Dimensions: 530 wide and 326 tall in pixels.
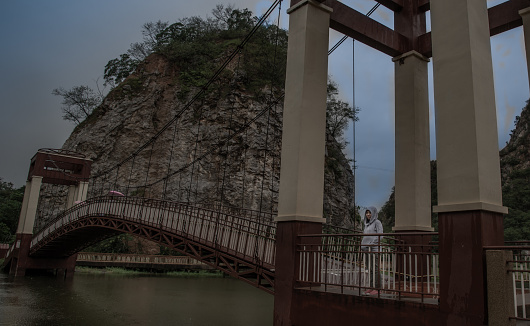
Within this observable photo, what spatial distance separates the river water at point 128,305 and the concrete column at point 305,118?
4.49m

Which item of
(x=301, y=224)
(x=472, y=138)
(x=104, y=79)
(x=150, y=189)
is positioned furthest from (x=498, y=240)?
(x=104, y=79)

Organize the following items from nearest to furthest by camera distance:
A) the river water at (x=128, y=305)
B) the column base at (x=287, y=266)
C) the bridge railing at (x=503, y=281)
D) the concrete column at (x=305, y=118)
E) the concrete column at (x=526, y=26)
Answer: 1. the bridge railing at (x=503, y=281)
2. the column base at (x=287, y=266)
3. the concrete column at (x=305, y=118)
4. the concrete column at (x=526, y=26)
5. the river water at (x=128, y=305)

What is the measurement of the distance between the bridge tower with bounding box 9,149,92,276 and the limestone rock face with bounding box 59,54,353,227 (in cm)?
294

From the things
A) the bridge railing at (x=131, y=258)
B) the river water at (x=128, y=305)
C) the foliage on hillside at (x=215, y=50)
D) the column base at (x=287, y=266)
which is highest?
the foliage on hillside at (x=215, y=50)

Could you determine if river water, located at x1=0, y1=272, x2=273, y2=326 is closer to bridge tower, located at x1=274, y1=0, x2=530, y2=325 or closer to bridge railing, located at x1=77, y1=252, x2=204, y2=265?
bridge tower, located at x1=274, y1=0, x2=530, y2=325

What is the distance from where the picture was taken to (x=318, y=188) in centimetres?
680

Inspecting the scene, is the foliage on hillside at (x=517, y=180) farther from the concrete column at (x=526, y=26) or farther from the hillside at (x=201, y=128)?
the concrete column at (x=526, y=26)

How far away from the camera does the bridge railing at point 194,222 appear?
8.16 metres

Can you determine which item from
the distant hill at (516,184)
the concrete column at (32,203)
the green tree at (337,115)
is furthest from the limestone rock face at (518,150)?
the concrete column at (32,203)

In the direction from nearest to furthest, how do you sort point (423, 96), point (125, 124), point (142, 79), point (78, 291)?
1. point (423, 96)
2. point (78, 291)
3. point (125, 124)
4. point (142, 79)

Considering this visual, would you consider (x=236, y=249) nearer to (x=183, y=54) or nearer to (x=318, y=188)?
(x=318, y=188)

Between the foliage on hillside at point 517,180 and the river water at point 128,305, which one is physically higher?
the foliage on hillside at point 517,180

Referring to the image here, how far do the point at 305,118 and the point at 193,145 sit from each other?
23.3 metres

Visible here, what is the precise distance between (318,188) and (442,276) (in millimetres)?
2784
